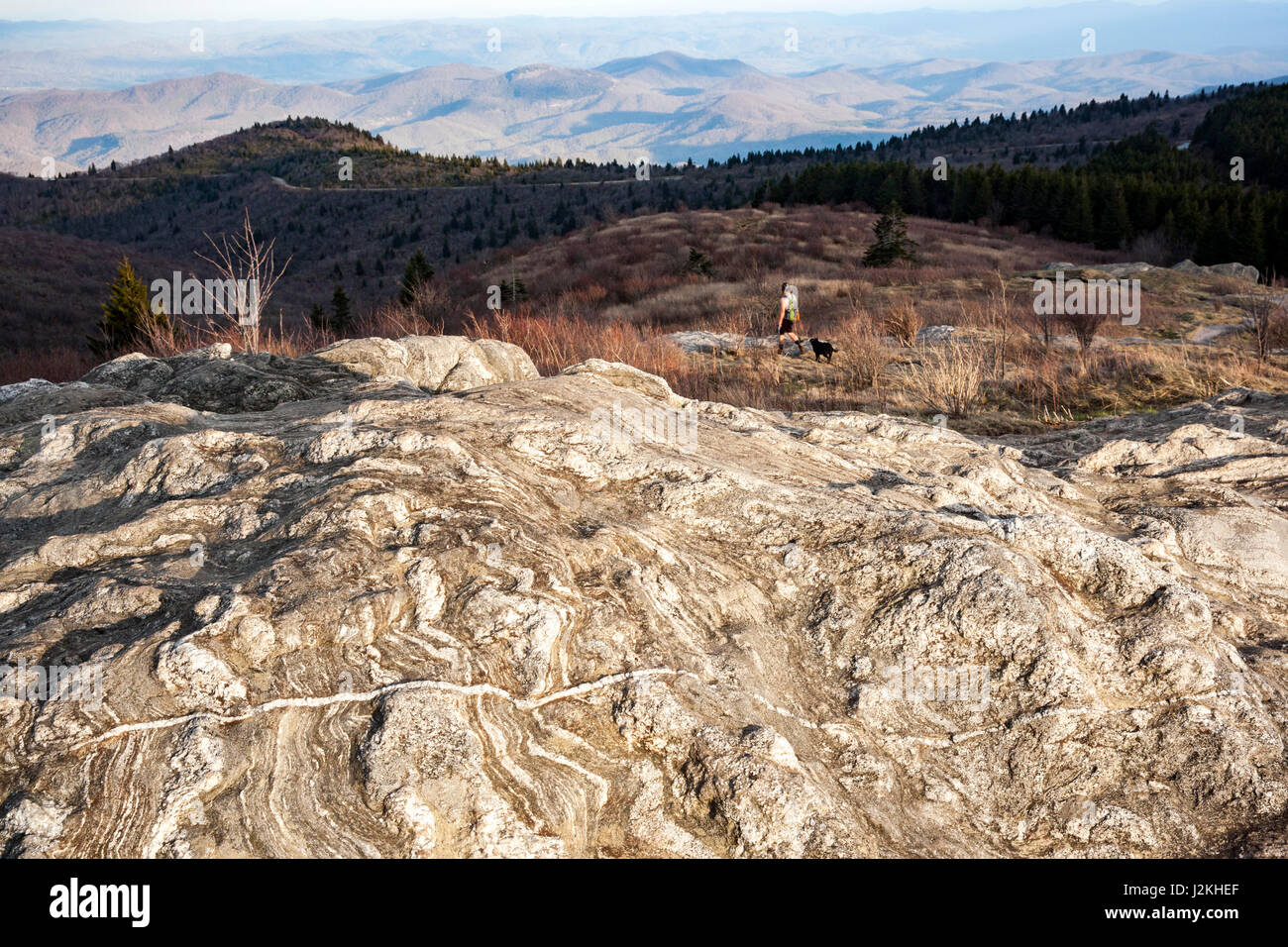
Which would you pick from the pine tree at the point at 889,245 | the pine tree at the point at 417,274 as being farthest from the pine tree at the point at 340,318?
the pine tree at the point at 889,245

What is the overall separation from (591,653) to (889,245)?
3065cm

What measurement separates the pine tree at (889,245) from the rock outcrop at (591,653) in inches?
1095

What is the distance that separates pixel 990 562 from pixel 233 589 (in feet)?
11.0

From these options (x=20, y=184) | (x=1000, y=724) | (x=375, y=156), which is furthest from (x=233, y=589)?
(x=20, y=184)

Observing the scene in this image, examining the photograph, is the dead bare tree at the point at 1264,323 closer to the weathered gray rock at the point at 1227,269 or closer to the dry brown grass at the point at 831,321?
the dry brown grass at the point at 831,321

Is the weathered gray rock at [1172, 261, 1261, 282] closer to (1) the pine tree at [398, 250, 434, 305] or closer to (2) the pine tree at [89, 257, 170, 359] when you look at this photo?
(1) the pine tree at [398, 250, 434, 305]

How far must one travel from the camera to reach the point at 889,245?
101 ft

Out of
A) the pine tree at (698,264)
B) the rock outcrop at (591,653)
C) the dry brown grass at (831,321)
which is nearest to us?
the rock outcrop at (591,653)

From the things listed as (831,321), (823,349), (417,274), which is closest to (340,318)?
(417,274)

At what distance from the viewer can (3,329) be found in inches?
1257

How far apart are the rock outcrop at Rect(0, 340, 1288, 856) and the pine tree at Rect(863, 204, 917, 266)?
1095 inches

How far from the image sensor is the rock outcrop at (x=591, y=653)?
2.72 m

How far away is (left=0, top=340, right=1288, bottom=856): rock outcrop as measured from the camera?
2717 mm

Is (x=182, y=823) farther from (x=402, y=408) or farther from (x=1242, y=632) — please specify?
(x=1242, y=632)
